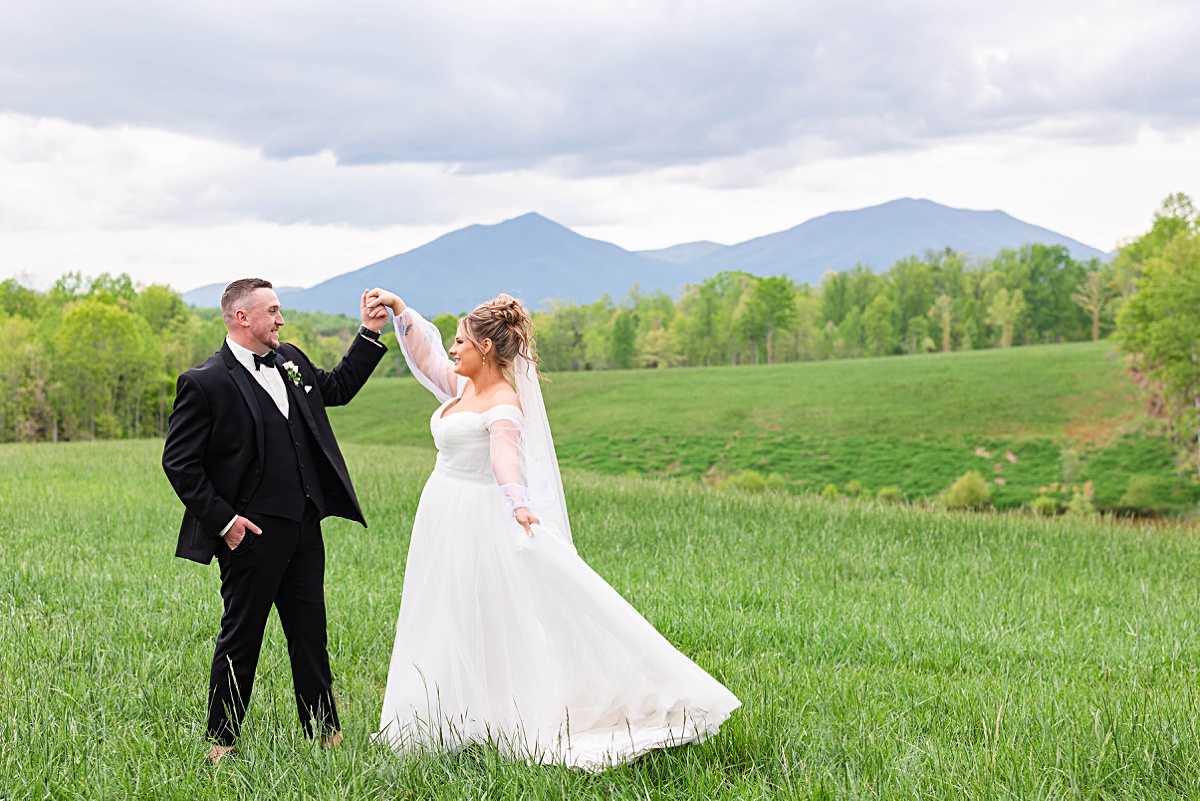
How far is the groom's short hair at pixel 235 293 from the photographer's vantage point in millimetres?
4867

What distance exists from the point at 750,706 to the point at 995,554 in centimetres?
821

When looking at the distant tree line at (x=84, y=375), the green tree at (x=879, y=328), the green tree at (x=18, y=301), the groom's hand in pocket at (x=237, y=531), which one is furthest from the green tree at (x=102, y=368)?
the green tree at (x=879, y=328)

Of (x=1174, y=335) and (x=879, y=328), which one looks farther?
(x=879, y=328)

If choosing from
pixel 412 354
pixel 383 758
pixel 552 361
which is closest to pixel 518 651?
pixel 383 758

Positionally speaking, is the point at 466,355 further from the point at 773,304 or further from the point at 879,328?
the point at 879,328

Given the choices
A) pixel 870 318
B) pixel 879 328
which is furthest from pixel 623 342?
pixel 879 328

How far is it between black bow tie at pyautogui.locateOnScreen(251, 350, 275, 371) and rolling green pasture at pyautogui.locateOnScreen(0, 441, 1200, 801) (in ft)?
6.75

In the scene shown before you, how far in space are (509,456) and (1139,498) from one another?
46307mm

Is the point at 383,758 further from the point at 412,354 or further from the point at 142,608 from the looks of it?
the point at 142,608

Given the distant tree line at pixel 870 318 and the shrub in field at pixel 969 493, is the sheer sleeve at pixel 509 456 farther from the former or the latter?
the distant tree line at pixel 870 318

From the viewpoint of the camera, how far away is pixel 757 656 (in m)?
7.00

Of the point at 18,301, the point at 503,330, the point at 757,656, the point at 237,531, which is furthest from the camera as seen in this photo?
the point at 18,301

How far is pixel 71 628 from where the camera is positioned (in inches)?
285

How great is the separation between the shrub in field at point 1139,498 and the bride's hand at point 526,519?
149 ft
